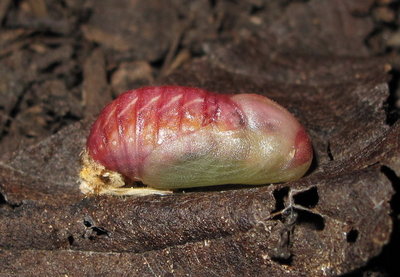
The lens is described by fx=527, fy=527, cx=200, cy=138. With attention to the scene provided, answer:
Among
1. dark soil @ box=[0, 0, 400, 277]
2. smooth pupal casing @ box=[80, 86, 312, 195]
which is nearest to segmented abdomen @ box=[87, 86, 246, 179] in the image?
smooth pupal casing @ box=[80, 86, 312, 195]

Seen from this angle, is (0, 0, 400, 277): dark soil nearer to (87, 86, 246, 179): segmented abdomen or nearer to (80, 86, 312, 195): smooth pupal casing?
(80, 86, 312, 195): smooth pupal casing

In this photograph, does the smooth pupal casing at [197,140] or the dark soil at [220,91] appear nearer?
the dark soil at [220,91]

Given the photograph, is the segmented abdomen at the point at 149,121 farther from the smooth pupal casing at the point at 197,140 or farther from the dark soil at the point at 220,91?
the dark soil at the point at 220,91

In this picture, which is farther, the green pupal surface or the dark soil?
the green pupal surface

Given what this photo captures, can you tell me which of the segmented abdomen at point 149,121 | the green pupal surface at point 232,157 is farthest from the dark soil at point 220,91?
the segmented abdomen at point 149,121

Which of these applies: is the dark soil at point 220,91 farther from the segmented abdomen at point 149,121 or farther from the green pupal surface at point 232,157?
the segmented abdomen at point 149,121

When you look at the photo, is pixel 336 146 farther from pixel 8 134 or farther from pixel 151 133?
pixel 8 134

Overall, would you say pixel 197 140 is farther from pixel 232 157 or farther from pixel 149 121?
pixel 149 121

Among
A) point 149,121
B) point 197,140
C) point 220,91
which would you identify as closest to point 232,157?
point 197,140
